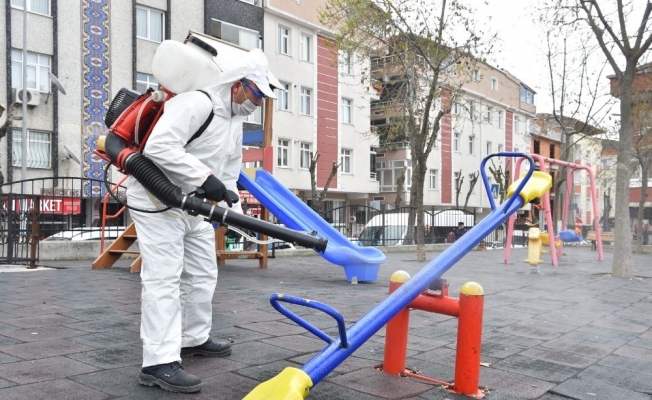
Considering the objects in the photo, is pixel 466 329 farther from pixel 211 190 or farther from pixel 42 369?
pixel 42 369

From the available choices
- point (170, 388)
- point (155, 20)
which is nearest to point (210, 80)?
point (170, 388)

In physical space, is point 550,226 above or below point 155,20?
below

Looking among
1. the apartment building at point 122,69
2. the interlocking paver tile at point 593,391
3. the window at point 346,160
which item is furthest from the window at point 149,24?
the interlocking paver tile at point 593,391

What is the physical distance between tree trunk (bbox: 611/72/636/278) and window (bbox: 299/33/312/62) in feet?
77.2

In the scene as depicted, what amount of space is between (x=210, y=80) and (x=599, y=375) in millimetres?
3069

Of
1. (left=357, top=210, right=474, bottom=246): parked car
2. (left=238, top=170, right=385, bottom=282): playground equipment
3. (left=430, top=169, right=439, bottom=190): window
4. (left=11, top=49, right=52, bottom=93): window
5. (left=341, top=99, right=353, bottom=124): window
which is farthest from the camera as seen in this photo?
(left=430, top=169, right=439, bottom=190): window

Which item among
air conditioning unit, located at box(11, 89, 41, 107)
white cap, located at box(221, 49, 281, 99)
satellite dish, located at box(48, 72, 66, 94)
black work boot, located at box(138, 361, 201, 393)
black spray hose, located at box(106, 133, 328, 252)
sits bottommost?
black work boot, located at box(138, 361, 201, 393)

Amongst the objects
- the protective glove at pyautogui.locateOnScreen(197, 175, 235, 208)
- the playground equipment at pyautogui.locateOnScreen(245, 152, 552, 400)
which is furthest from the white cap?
the playground equipment at pyautogui.locateOnScreen(245, 152, 552, 400)

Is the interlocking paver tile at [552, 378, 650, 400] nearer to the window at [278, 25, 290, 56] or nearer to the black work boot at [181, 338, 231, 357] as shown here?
the black work boot at [181, 338, 231, 357]

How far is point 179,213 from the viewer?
131 inches

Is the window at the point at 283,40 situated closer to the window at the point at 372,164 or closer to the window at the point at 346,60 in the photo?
the window at the point at 346,60

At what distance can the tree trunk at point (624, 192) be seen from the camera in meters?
9.95

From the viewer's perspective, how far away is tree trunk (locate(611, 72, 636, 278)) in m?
9.95

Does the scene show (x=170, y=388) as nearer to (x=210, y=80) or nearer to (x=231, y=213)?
(x=231, y=213)
